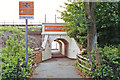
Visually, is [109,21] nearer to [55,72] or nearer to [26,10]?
[55,72]

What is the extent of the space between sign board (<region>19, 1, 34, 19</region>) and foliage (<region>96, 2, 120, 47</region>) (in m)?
4.93

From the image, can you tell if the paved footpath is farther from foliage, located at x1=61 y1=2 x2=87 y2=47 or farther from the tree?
foliage, located at x1=61 y1=2 x2=87 y2=47

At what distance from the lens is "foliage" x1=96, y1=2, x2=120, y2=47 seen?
29.4 ft

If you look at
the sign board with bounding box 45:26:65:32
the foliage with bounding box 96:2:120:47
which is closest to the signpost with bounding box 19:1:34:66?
the foliage with bounding box 96:2:120:47

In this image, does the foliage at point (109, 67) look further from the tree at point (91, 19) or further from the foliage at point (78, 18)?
the foliage at point (78, 18)

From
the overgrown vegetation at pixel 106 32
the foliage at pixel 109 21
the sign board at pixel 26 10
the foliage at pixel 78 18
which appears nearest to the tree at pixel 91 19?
the overgrown vegetation at pixel 106 32

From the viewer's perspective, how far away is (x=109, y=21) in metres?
9.33

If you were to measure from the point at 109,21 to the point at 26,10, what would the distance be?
5853 millimetres

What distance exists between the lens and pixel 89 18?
7.28 m

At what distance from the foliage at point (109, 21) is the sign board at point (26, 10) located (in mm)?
4926

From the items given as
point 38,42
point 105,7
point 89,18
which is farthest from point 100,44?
point 38,42

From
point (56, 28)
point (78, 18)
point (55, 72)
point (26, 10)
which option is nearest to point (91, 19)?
point (78, 18)

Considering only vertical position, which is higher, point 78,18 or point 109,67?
point 78,18

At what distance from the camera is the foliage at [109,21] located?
8.96m
